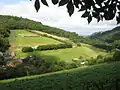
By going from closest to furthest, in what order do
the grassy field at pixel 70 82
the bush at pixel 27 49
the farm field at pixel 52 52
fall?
the grassy field at pixel 70 82 < the farm field at pixel 52 52 < the bush at pixel 27 49

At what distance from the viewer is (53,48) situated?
104188 mm

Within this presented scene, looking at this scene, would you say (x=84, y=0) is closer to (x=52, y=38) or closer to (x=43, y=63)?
(x=43, y=63)

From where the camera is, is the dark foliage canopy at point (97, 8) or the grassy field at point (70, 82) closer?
the dark foliage canopy at point (97, 8)

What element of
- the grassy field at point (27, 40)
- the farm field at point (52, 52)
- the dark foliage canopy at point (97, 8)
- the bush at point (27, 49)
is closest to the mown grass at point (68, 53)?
the farm field at point (52, 52)

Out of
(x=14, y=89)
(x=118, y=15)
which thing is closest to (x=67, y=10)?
(x=118, y=15)

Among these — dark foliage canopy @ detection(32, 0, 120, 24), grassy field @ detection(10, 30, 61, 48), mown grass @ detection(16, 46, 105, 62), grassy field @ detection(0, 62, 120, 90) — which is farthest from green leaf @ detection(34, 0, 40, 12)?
grassy field @ detection(10, 30, 61, 48)

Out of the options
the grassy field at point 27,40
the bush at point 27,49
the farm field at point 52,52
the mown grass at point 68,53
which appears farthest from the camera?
the grassy field at point 27,40

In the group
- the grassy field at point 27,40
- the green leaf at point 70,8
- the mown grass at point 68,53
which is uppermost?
the green leaf at point 70,8

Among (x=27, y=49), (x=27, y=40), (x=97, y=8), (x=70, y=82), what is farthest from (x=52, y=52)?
(x=97, y=8)

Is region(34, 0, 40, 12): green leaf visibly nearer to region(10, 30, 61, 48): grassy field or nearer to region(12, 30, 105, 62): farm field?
region(12, 30, 105, 62): farm field

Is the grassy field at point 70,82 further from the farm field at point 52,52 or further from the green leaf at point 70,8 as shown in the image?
the farm field at point 52,52

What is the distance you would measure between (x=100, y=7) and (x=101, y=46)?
124797 mm

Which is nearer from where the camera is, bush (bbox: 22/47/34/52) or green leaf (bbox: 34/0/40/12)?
green leaf (bbox: 34/0/40/12)

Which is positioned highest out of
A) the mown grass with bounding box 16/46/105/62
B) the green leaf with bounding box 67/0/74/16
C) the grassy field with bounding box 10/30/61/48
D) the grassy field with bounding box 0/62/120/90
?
the green leaf with bounding box 67/0/74/16
